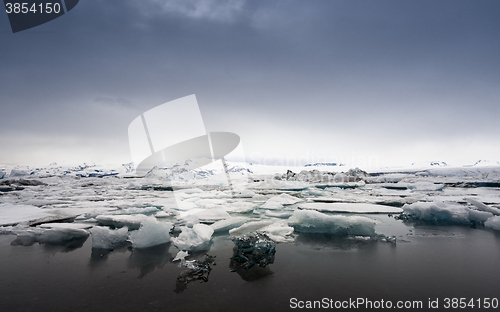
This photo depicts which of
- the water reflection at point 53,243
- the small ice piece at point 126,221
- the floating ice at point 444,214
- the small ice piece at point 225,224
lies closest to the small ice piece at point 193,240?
the small ice piece at point 225,224

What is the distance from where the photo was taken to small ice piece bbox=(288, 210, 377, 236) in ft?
17.3

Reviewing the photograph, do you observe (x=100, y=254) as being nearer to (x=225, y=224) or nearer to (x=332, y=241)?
(x=225, y=224)

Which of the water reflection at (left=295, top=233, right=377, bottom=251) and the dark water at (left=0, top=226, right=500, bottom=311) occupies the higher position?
the dark water at (left=0, top=226, right=500, bottom=311)

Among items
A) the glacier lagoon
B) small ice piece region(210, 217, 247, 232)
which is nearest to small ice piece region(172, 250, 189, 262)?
the glacier lagoon

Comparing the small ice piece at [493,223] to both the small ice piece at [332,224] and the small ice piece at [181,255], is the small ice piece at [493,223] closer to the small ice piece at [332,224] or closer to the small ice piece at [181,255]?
the small ice piece at [332,224]

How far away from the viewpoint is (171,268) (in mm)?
3607

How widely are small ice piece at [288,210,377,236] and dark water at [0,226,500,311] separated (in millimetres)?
583

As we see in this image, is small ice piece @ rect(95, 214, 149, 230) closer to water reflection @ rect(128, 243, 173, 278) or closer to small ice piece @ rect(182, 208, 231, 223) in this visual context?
water reflection @ rect(128, 243, 173, 278)

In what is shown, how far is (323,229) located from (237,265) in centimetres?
284

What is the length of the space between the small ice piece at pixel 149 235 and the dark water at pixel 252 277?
20 cm

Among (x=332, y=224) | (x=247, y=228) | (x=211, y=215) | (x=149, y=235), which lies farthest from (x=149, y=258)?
(x=332, y=224)

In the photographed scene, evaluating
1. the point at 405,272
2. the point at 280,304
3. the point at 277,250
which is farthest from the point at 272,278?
the point at 405,272

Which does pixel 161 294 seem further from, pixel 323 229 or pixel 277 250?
pixel 323 229

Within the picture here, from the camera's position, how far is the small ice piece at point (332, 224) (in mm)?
5282
